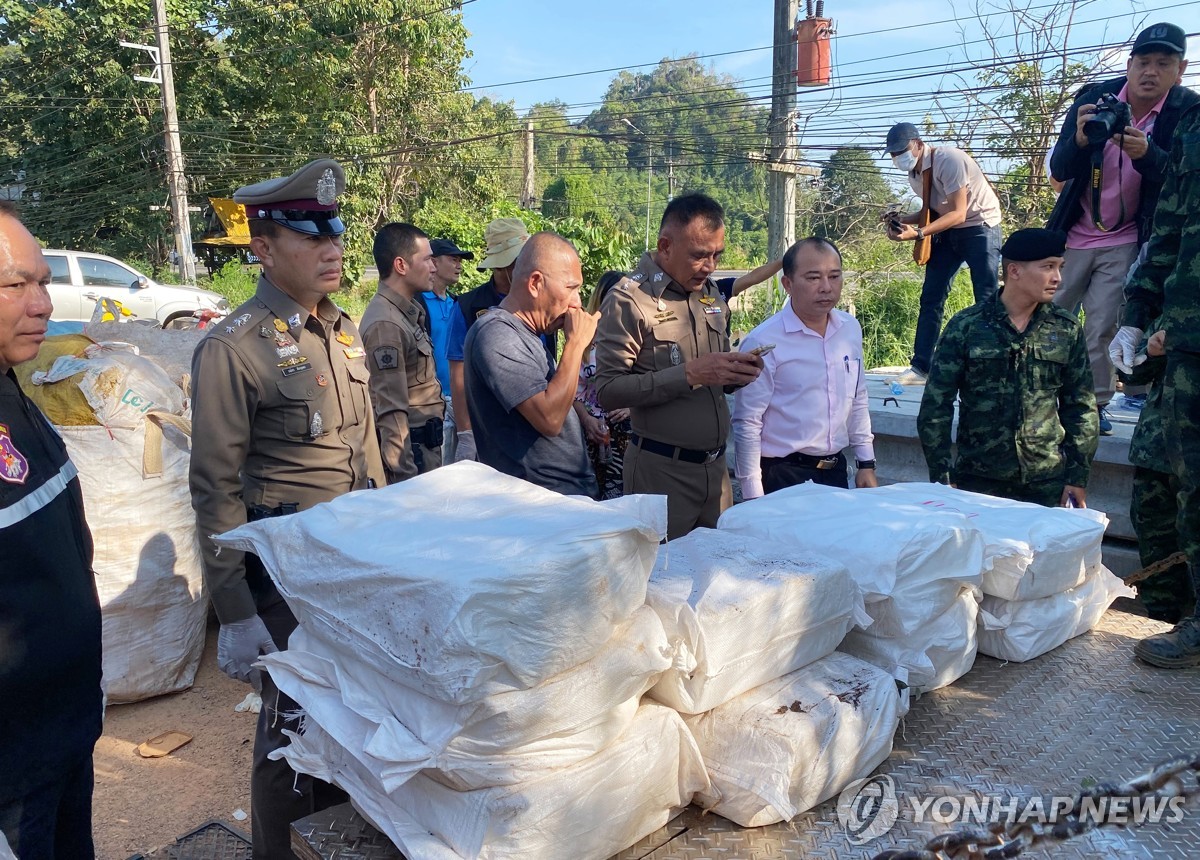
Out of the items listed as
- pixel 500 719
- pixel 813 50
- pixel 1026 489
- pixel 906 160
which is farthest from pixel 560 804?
pixel 813 50

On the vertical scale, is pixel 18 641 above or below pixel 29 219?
below

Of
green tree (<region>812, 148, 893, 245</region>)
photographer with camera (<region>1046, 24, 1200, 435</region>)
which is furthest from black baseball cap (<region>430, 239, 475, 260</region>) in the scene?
green tree (<region>812, 148, 893, 245</region>)

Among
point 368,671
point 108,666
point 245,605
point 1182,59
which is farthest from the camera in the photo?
point 1182,59

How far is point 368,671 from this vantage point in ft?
4.93

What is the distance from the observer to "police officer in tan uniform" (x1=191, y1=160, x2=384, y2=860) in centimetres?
225

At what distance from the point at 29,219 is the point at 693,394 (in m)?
33.5

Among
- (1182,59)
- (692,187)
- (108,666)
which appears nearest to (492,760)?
(108,666)

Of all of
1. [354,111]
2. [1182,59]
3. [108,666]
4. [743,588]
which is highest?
[354,111]

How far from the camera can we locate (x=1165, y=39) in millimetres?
4016

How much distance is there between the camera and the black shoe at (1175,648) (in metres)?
2.03

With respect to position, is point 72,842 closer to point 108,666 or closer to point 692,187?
point 108,666

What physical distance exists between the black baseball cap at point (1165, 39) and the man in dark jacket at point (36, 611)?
4.67 meters

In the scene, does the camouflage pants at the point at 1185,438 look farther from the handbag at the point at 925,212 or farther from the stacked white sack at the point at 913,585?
the handbag at the point at 925,212

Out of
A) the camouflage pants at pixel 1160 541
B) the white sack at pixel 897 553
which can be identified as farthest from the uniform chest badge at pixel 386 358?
the camouflage pants at pixel 1160 541
